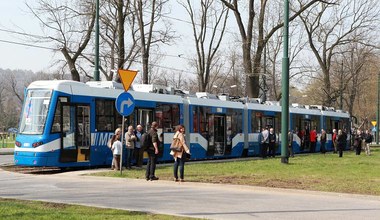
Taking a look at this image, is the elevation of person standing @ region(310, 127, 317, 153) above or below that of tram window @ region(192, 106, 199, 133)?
below

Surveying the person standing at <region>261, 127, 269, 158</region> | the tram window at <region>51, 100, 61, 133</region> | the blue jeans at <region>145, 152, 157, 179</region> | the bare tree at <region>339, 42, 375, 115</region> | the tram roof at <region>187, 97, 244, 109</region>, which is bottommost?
the blue jeans at <region>145, 152, 157, 179</region>

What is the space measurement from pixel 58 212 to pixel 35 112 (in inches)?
439

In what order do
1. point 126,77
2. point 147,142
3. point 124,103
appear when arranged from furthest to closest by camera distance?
point 124,103 < point 126,77 < point 147,142

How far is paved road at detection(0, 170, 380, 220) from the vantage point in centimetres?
1114

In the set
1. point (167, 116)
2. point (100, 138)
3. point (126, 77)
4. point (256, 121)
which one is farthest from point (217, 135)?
point (126, 77)

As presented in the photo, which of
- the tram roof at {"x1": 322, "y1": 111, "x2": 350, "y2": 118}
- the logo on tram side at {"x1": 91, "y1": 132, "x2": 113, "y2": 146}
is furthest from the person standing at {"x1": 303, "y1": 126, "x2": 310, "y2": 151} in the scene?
the logo on tram side at {"x1": 91, "y1": 132, "x2": 113, "y2": 146}

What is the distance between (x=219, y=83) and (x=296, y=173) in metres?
58.4

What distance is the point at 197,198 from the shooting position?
13211 millimetres

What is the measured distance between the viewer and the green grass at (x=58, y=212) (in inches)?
373

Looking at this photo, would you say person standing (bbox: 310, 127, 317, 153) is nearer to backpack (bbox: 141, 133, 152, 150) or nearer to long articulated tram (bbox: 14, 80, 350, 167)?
long articulated tram (bbox: 14, 80, 350, 167)

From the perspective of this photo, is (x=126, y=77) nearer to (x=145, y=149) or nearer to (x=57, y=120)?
(x=145, y=149)

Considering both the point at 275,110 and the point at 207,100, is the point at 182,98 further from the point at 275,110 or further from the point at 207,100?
the point at 275,110

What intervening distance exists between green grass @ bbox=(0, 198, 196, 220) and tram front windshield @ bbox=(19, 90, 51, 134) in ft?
30.1

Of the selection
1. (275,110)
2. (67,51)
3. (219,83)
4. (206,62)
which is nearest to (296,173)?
(275,110)
